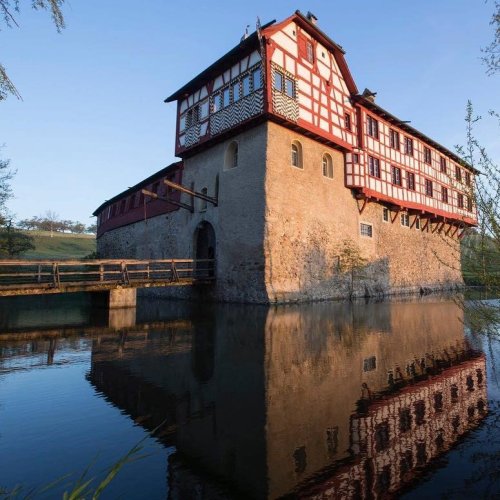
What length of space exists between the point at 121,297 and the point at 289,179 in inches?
366

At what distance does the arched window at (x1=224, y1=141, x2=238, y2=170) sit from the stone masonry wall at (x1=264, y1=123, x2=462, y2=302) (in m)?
2.84

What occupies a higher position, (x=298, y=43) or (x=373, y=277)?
(x=298, y=43)

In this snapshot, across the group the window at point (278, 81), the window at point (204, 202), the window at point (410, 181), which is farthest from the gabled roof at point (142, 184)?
the window at point (410, 181)

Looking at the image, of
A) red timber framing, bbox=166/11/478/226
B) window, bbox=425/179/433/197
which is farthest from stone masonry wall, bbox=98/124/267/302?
window, bbox=425/179/433/197

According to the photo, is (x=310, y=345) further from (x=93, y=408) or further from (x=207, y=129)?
(x=207, y=129)

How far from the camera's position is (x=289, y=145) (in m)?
17.0

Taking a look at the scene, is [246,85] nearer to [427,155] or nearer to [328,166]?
[328,166]

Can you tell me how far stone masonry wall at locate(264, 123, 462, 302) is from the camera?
52.6 ft

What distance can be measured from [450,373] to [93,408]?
16.0ft

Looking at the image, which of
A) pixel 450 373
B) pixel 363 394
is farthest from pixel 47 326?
pixel 450 373

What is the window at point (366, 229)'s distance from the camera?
70.6 ft

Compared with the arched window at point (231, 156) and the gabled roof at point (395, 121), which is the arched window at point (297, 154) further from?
the gabled roof at point (395, 121)

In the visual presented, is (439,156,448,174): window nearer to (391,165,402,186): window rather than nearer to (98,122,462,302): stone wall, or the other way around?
(391,165,402,186): window

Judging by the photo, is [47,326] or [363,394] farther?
[47,326]
